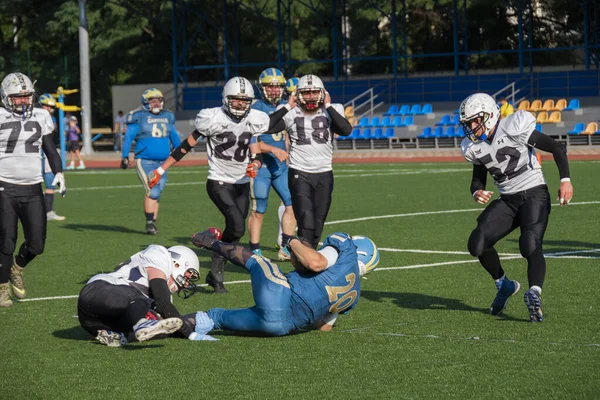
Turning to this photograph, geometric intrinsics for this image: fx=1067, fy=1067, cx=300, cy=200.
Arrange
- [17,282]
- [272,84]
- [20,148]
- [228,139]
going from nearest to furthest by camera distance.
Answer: [20,148] < [17,282] < [228,139] < [272,84]

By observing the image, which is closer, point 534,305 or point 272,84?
point 534,305

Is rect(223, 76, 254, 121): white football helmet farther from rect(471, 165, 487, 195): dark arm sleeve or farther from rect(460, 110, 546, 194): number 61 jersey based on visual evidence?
rect(460, 110, 546, 194): number 61 jersey

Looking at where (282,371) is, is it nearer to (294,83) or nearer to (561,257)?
(561,257)

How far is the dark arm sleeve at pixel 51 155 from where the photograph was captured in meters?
11.1

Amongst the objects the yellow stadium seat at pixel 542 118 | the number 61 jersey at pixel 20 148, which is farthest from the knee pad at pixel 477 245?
the yellow stadium seat at pixel 542 118

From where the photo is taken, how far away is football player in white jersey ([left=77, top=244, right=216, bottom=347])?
27.7 ft

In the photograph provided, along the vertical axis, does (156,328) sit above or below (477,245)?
below

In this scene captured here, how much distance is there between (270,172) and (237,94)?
2.84m

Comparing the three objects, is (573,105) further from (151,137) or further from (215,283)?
(215,283)

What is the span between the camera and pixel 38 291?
11.7 meters

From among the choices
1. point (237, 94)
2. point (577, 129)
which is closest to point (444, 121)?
point (577, 129)

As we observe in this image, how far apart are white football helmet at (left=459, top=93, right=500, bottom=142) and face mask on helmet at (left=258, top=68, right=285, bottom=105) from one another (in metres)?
4.29

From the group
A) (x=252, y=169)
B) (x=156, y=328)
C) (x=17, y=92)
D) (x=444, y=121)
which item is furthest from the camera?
(x=444, y=121)

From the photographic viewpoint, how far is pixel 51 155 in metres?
11.1
